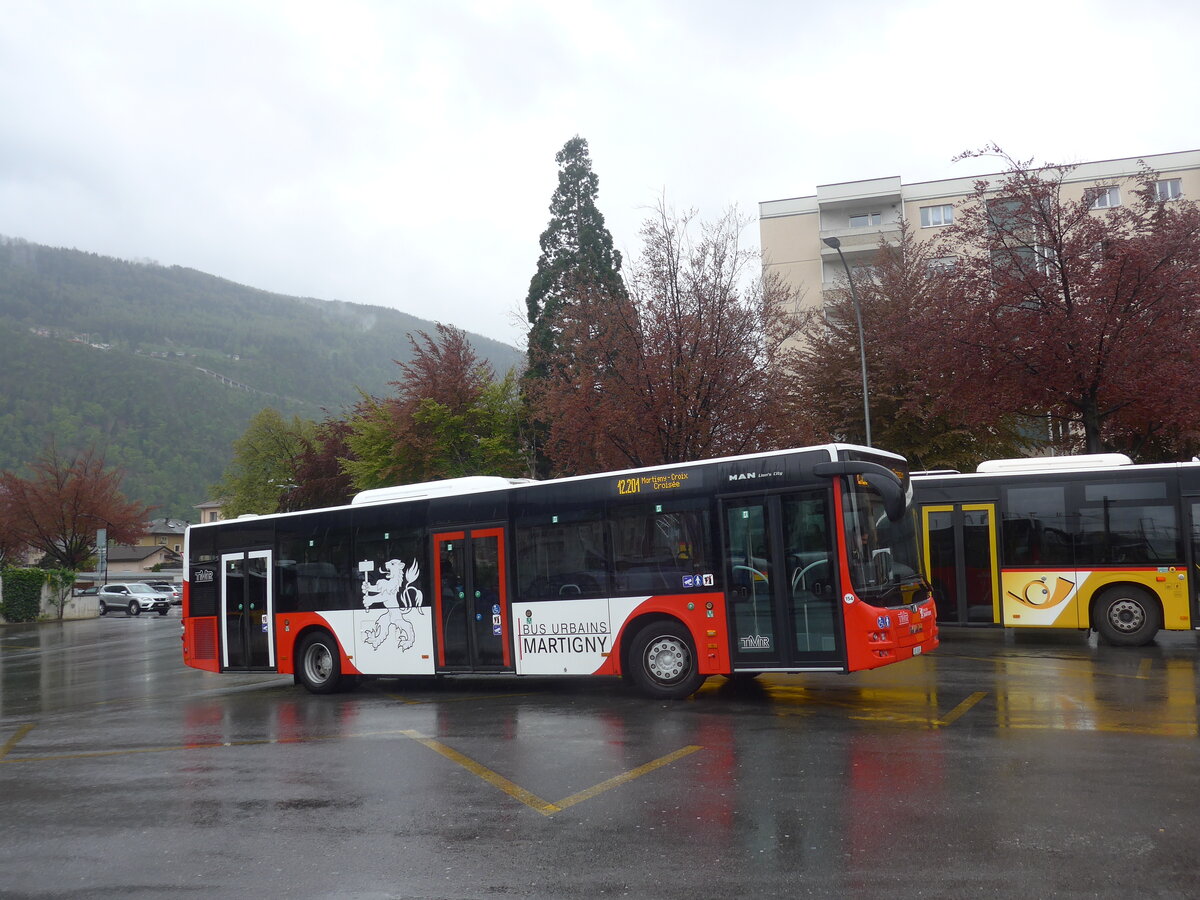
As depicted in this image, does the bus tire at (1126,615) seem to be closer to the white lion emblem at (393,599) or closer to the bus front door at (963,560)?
the bus front door at (963,560)

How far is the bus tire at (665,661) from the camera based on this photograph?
39.0 feet

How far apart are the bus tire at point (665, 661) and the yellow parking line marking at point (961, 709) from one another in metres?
2.83

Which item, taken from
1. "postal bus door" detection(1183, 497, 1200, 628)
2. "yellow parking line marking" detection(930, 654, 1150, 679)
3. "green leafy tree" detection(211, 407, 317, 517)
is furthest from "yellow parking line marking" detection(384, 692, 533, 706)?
"green leafy tree" detection(211, 407, 317, 517)

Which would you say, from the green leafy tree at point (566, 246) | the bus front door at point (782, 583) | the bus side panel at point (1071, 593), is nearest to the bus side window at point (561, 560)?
the bus front door at point (782, 583)

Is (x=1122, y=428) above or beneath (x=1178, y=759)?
above

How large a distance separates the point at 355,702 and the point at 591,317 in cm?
1156

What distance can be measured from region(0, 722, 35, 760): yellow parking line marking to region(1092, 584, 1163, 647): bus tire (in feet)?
51.0

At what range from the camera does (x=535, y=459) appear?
33.6 meters

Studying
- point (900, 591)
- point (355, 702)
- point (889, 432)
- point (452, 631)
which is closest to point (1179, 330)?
point (889, 432)

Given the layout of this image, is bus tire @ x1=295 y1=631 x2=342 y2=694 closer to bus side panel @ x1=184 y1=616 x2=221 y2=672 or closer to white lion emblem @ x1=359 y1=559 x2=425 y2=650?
white lion emblem @ x1=359 y1=559 x2=425 y2=650

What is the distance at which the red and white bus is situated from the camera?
11.0 meters

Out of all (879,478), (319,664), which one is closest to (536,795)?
(879,478)

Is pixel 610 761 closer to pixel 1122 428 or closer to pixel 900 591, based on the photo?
pixel 900 591

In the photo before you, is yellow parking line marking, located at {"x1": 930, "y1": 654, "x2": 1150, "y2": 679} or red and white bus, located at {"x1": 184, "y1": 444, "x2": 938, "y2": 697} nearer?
red and white bus, located at {"x1": 184, "y1": 444, "x2": 938, "y2": 697}
